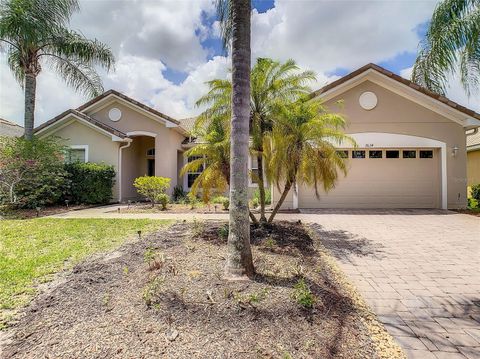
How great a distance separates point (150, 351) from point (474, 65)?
1001 centimetres

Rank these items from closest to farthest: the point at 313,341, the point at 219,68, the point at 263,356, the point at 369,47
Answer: the point at 263,356
the point at 313,341
the point at 219,68
the point at 369,47

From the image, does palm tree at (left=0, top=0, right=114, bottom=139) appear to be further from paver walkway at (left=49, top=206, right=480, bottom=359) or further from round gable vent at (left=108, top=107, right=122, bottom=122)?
paver walkway at (left=49, top=206, right=480, bottom=359)

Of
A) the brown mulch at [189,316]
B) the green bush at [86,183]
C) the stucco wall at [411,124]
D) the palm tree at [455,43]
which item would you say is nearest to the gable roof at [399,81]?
the stucco wall at [411,124]

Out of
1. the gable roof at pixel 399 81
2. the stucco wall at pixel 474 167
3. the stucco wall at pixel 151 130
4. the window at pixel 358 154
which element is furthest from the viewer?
the stucco wall at pixel 474 167

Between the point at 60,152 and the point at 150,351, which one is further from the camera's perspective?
the point at 60,152

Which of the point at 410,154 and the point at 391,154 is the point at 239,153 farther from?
the point at 410,154

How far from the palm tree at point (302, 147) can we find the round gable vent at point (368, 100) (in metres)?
7.03

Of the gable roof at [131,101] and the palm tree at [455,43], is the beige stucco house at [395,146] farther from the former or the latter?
the gable roof at [131,101]

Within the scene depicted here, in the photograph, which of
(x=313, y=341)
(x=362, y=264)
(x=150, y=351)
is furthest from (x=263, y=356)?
(x=362, y=264)

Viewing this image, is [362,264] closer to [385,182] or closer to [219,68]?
[219,68]

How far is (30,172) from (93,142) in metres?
4.26

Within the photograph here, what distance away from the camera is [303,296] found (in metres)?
3.75

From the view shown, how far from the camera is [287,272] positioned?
4832 mm

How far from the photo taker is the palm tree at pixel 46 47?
1248 centimetres
